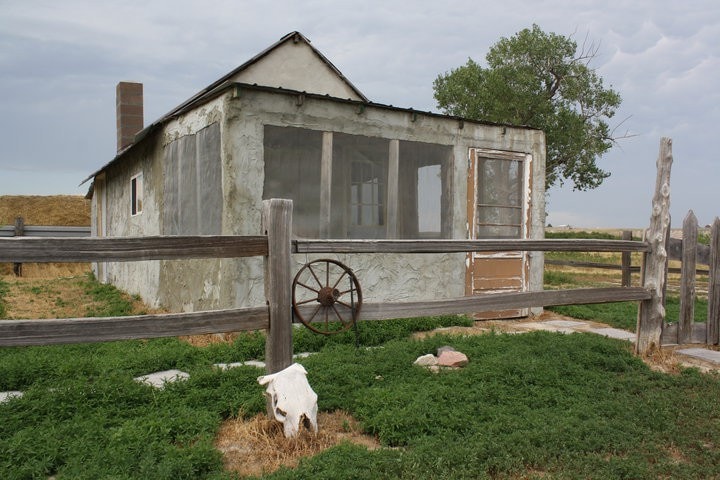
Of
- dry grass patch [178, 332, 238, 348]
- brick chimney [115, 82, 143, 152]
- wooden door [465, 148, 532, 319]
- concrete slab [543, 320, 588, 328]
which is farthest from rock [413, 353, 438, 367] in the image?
brick chimney [115, 82, 143, 152]

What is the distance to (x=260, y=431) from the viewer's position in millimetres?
3814

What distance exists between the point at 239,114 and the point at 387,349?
3460 millimetres

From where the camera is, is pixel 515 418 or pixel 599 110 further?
pixel 599 110

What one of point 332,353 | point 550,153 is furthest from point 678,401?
point 550,153

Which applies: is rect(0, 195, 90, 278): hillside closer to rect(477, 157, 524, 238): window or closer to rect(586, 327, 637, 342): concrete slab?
rect(477, 157, 524, 238): window

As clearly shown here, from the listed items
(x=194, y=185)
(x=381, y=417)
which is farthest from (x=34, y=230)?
(x=381, y=417)

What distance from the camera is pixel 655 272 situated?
657 cm

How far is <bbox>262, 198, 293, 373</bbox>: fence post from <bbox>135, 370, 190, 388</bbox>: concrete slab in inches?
44.0

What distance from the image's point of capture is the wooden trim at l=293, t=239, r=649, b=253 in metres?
4.55

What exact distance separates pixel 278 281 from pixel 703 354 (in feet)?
18.2

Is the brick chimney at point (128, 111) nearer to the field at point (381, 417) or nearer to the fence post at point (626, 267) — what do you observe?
the field at point (381, 417)

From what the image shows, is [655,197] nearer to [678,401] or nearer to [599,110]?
[678,401]

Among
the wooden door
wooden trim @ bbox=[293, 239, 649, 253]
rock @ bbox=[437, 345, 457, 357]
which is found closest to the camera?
wooden trim @ bbox=[293, 239, 649, 253]

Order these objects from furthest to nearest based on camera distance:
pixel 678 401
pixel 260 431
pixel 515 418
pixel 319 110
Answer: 1. pixel 319 110
2. pixel 678 401
3. pixel 515 418
4. pixel 260 431
